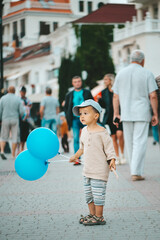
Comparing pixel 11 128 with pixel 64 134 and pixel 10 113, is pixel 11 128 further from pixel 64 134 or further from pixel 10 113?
pixel 64 134

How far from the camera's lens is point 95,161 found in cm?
560

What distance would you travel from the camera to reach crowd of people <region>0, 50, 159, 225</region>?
221 inches

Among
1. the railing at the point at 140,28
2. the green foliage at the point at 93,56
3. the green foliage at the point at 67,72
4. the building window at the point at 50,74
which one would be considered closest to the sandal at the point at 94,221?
the railing at the point at 140,28

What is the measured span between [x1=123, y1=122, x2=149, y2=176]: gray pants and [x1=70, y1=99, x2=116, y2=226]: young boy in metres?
3.19

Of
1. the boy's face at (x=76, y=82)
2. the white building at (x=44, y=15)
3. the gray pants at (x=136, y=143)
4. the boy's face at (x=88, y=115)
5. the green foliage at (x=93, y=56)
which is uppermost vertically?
the white building at (x=44, y=15)

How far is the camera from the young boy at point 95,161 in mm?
5566

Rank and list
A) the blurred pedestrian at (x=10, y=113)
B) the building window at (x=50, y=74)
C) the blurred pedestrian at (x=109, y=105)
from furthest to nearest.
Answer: the building window at (x=50, y=74)
the blurred pedestrian at (x=10, y=113)
the blurred pedestrian at (x=109, y=105)

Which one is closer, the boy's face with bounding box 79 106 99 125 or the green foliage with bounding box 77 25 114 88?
the boy's face with bounding box 79 106 99 125

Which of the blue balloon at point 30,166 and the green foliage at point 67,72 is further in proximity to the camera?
the green foliage at point 67,72

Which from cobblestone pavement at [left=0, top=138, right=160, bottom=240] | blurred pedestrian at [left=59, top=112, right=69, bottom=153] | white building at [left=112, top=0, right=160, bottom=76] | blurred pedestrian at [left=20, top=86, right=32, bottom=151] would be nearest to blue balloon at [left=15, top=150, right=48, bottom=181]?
cobblestone pavement at [left=0, top=138, right=160, bottom=240]

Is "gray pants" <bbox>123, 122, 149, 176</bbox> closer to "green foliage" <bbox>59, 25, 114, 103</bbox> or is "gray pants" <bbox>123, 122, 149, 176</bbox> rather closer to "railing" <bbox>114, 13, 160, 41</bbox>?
"railing" <bbox>114, 13, 160, 41</bbox>

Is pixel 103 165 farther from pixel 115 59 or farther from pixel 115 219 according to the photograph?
pixel 115 59

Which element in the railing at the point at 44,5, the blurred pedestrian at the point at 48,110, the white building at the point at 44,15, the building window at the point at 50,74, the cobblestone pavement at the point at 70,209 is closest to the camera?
the cobblestone pavement at the point at 70,209

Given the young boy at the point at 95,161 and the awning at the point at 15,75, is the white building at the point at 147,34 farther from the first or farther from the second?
the young boy at the point at 95,161
